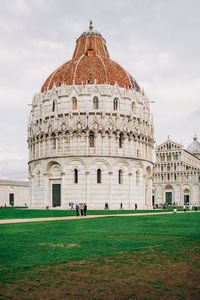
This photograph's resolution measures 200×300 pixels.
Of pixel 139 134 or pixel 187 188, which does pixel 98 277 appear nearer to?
pixel 139 134

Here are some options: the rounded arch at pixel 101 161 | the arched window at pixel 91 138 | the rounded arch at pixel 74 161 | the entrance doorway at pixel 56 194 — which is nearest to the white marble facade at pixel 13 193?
the entrance doorway at pixel 56 194

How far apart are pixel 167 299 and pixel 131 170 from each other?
50446 mm

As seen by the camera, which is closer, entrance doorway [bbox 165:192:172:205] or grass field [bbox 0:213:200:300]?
grass field [bbox 0:213:200:300]

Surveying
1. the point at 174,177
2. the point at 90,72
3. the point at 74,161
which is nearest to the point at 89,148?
the point at 74,161

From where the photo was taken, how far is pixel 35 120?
6153 cm

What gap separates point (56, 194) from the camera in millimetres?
57594

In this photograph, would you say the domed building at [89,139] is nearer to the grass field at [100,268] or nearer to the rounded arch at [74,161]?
the rounded arch at [74,161]

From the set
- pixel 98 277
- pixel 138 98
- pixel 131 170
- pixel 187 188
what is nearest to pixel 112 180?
pixel 131 170

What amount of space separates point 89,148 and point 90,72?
1375 centimetres

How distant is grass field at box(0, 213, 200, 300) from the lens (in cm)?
823

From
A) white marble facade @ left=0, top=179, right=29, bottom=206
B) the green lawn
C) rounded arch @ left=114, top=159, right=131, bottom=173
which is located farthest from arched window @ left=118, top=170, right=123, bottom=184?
white marble facade @ left=0, top=179, right=29, bottom=206

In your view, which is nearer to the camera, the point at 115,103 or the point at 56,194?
the point at 56,194

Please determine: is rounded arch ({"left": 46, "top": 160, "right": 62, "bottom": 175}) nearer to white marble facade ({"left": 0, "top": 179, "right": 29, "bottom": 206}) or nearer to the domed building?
the domed building

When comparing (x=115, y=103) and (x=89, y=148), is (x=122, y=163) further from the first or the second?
(x=115, y=103)
